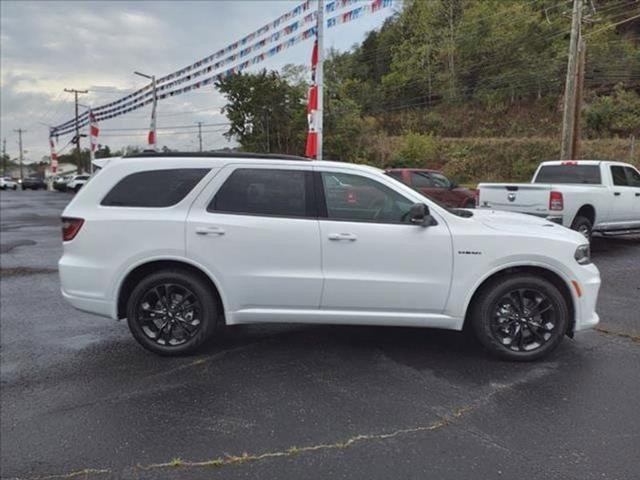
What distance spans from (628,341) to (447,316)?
6.42ft

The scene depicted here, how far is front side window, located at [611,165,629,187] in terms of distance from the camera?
35.8 feet

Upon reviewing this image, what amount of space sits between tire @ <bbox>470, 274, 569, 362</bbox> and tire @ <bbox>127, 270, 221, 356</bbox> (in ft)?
7.54

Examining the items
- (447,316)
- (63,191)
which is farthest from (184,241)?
(63,191)

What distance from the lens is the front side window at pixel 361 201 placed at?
175 inches

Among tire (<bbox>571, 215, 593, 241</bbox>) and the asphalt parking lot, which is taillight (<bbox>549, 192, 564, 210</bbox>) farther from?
the asphalt parking lot

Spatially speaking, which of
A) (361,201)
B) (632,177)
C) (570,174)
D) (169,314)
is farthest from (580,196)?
(169,314)

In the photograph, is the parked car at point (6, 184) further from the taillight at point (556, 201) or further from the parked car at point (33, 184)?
the taillight at point (556, 201)

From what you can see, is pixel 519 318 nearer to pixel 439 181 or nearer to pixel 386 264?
pixel 386 264

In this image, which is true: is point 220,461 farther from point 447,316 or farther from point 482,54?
point 482,54

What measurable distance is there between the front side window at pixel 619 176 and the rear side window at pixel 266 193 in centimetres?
888

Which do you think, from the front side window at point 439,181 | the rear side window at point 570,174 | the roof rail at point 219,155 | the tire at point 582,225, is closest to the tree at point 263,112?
the front side window at point 439,181

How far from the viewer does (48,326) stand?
593cm

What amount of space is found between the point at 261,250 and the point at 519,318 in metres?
2.23

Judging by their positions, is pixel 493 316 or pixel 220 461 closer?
pixel 220 461
